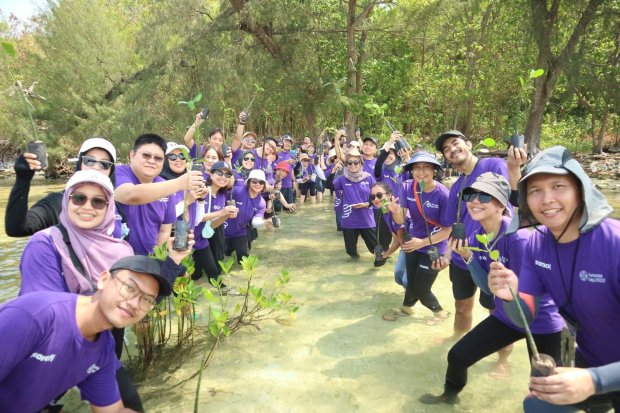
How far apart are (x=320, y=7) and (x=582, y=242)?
534 inches

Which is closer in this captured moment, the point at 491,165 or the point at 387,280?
the point at 491,165

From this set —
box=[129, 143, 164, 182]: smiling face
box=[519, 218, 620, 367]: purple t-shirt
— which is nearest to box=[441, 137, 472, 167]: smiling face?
box=[519, 218, 620, 367]: purple t-shirt

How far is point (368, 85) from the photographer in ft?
74.4

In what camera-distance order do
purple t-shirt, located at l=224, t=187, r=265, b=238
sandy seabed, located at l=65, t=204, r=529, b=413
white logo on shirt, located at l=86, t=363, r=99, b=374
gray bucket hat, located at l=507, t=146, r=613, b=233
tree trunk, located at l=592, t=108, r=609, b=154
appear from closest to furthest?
gray bucket hat, located at l=507, t=146, r=613, b=233
white logo on shirt, located at l=86, t=363, r=99, b=374
sandy seabed, located at l=65, t=204, r=529, b=413
purple t-shirt, located at l=224, t=187, r=265, b=238
tree trunk, located at l=592, t=108, r=609, b=154

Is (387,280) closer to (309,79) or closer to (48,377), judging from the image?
(48,377)

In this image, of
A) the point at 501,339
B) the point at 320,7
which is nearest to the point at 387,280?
the point at 501,339

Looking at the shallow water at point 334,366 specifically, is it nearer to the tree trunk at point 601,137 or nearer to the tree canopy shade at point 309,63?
the tree canopy shade at point 309,63

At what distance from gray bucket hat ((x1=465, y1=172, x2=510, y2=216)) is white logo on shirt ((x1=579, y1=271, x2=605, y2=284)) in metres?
0.94

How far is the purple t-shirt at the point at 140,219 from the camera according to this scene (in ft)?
11.6

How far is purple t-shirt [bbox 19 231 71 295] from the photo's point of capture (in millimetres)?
2238

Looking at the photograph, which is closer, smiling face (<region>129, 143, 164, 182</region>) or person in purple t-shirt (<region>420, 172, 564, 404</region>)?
person in purple t-shirt (<region>420, 172, 564, 404</region>)

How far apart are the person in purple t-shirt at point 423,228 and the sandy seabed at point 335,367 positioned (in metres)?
0.24

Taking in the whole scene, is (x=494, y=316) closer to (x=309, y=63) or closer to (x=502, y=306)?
(x=502, y=306)

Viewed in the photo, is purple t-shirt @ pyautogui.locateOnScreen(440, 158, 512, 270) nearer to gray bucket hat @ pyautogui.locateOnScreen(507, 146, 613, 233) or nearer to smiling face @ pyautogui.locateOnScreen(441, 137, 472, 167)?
smiling face @ pyautogui.locateOnScreen(441, 137, 472, 167)
